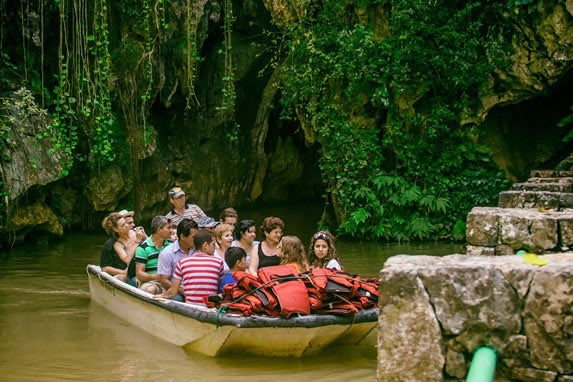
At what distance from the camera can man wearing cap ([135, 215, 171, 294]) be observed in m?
8.16

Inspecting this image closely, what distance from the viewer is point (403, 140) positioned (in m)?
15.2

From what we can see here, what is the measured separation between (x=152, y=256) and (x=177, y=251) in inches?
23.4

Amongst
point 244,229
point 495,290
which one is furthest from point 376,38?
point 495,290

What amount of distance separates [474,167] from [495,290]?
12.5 meters

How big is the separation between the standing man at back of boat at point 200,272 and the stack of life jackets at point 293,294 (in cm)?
56

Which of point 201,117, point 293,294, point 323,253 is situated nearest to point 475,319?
point 293,294

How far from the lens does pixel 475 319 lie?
285 centimetres

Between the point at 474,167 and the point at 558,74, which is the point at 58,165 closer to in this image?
the point at 474,167

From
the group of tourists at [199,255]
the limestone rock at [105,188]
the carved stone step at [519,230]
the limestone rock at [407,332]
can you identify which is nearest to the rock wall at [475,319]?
the limestone rock at [407,332]

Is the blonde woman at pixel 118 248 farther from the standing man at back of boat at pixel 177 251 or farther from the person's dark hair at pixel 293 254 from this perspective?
the person's dark hair at pixel 293 254

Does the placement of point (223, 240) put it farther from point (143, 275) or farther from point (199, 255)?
point (199, 255)

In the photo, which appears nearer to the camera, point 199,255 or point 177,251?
point 199,255

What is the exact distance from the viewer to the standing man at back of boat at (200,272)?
23.4 ft

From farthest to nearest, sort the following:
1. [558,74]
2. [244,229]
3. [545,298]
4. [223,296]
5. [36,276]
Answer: [558,74], [36,276], [244,229], [223,296], [545,298]
